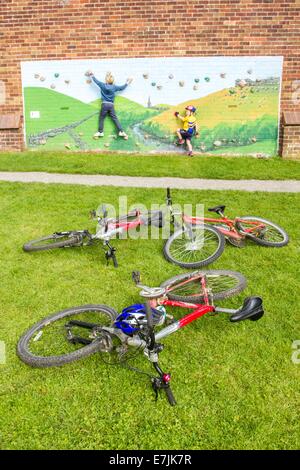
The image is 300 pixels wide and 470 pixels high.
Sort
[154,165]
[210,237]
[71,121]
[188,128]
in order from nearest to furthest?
[210,237] < [154,165] < [188,128] < [71,121]

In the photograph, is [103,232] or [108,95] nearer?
[103,232]

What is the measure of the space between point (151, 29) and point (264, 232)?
7249mm

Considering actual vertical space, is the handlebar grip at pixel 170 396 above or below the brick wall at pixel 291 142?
below

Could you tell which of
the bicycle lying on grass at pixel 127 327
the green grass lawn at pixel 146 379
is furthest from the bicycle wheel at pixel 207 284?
the green grass lawn at pixel 146 379

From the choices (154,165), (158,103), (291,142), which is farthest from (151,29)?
(291,142)

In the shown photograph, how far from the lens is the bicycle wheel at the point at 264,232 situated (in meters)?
5.86

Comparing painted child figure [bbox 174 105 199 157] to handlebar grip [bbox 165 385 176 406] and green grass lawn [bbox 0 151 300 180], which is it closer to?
green grass lawn [bbox 0 151 300 180]

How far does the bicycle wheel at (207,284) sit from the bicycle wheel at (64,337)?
727mm

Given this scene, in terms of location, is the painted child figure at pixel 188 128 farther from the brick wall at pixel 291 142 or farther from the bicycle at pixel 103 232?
the bicycle at pixel 103 232

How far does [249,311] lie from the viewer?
144 inches

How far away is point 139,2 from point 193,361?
9.82 meters

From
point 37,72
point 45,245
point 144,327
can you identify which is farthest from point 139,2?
point 144,327

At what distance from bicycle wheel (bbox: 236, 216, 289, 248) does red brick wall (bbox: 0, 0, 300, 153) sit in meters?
6.27

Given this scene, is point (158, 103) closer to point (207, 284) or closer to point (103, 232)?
point (103, 232)
